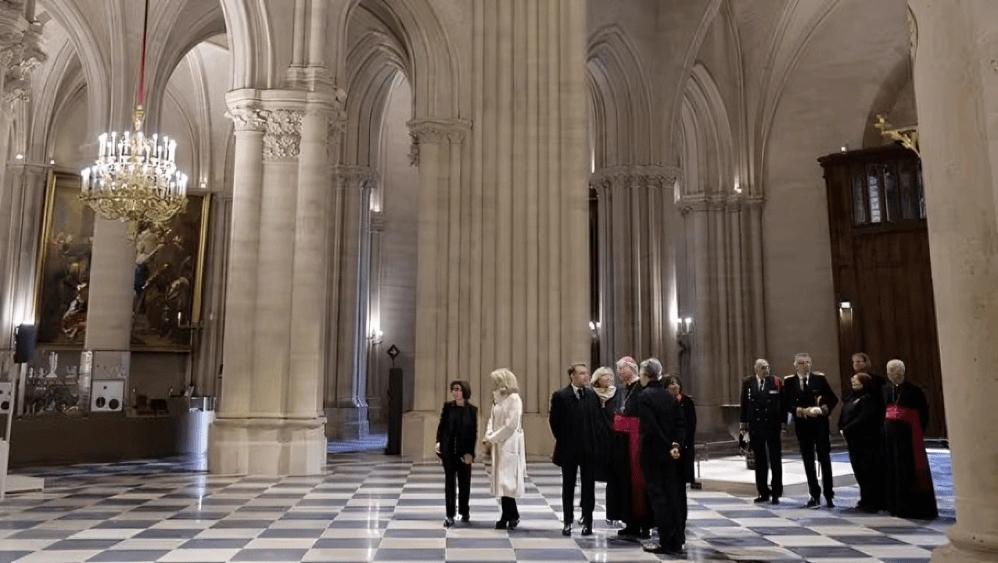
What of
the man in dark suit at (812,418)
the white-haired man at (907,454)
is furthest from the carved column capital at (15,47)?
the white-haired man at (907,454)

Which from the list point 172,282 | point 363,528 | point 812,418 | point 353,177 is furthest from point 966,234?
point 172,282

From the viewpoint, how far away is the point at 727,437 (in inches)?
864

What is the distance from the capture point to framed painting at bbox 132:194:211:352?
2617 cm

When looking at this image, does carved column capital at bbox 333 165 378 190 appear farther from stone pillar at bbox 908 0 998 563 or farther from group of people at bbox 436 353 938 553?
stone pillar at bbox 908 0 998 563

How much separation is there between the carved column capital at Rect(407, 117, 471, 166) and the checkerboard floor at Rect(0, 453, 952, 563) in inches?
278

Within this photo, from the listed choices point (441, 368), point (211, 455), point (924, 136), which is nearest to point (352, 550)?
point (924, 136)

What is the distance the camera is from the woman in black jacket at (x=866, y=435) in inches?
339

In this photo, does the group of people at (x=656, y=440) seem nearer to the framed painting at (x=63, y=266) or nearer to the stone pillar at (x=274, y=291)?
the stone pillar at (x=274, y=291)

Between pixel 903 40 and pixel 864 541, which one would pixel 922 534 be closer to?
pixel 864 541

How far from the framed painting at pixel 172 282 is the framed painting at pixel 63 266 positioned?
5.05 feet

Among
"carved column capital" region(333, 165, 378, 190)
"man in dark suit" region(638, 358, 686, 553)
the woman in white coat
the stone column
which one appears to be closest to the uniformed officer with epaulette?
"man in dark suit" region(638, 358, 686, 553)

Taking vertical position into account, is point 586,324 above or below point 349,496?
above

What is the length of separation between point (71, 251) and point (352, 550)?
75.2 ft

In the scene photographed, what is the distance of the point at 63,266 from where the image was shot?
1007 inches
